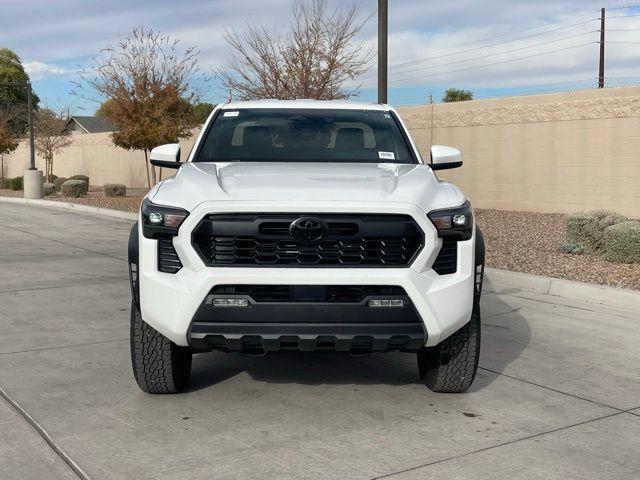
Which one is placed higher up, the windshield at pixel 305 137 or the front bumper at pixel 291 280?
the windshield at pixel 305 137

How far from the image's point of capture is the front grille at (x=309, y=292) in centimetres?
430

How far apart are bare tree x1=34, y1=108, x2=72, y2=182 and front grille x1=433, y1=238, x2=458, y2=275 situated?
3874cm

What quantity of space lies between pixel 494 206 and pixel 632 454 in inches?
631

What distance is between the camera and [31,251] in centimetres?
1307

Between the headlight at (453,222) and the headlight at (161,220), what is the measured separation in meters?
1.37

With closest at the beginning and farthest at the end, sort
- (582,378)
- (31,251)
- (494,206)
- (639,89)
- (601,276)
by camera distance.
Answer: (582,378), (601,276), (31,251), (639,89), (494,206)

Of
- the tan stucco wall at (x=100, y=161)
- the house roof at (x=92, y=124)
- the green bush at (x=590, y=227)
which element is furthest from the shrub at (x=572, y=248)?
the house roof at (x=92, y=124)

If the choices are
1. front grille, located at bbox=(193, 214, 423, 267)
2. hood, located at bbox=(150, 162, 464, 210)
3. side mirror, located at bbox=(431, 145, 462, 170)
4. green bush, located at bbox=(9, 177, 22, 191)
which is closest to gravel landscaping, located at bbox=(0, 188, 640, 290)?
side mirror, located at bbox=(431, 145, 462, 170)

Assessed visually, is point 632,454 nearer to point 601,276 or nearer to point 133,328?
point 133,328

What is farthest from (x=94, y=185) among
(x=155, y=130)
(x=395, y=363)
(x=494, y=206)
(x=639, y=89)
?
(x=395, y=363)

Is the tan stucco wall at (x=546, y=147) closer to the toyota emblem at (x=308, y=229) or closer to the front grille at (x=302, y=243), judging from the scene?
the front grille at (x=302, y=243)

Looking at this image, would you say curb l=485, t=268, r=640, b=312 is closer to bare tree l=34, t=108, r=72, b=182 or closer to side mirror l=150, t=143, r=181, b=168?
side mirror l=150, t=143, r=181, b=168

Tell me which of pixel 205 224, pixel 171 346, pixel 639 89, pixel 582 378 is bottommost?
pixel 582 378

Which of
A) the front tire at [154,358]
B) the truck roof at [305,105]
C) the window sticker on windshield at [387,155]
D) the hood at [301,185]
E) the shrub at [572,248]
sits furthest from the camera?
the shrub at [572,248]
